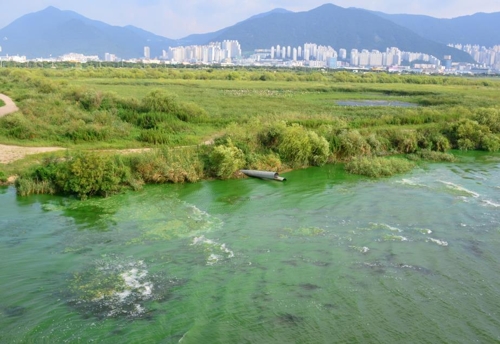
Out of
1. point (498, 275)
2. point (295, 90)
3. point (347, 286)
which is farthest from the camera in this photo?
point (295, 90)

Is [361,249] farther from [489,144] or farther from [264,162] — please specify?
[489,144]

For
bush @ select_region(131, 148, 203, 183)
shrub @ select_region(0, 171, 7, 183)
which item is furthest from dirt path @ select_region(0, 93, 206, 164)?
bush @ select_region(131, 148, 203, 183)

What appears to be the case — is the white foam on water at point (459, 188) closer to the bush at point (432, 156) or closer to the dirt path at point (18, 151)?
the bush at point (432, 156)

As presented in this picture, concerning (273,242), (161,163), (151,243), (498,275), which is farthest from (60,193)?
(498,275)

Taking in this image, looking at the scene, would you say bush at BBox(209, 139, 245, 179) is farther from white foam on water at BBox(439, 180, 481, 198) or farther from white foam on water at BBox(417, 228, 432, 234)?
white foam on water at BBox(439, 180, 481, 198)

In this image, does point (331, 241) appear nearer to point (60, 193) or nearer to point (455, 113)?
point (60, 193)

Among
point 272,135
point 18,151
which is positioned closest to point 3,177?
point 18,151
